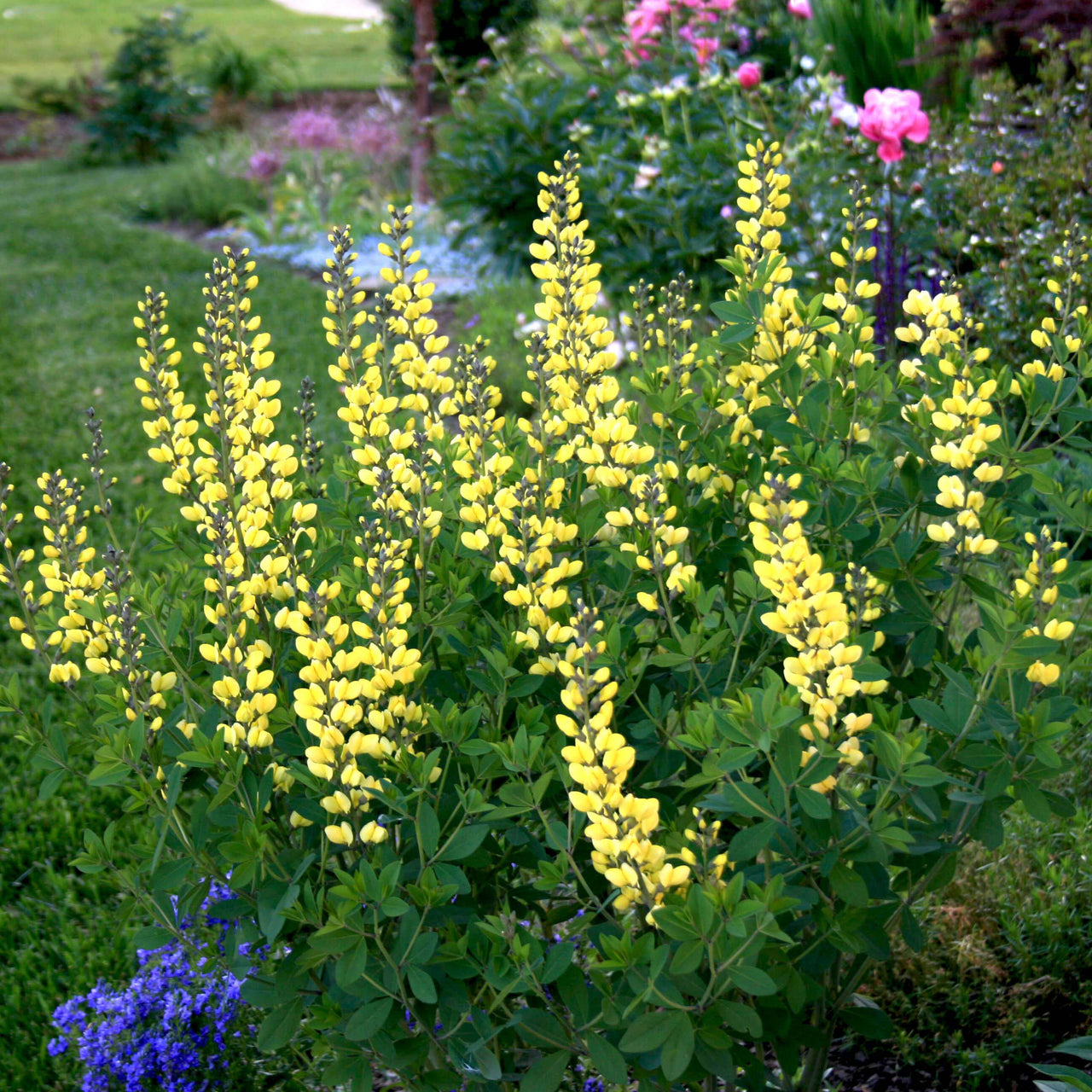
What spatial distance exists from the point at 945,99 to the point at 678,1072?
7212 millimetres

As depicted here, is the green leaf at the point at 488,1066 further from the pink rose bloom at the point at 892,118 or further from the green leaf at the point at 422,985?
the pink rose bloom at the point at 892,118

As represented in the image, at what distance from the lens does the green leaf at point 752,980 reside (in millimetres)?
1332

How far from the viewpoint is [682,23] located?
7.52 m

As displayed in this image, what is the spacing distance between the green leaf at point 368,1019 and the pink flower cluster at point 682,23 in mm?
6005

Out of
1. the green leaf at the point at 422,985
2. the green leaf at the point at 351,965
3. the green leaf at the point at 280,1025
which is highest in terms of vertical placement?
the green leaf at the point at 351,965

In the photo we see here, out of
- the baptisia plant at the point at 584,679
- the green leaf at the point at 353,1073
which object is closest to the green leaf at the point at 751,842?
the baptisia plant at the point at 584,679

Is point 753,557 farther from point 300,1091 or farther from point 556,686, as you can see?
point 300,1091

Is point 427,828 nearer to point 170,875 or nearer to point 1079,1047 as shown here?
point 170,875

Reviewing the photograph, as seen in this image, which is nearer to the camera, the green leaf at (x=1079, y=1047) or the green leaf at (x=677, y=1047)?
the green leaf at (x=677, y=1047)

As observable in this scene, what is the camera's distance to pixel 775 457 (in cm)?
203

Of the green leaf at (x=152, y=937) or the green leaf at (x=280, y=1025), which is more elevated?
the green leaf at (x=152, y=937)

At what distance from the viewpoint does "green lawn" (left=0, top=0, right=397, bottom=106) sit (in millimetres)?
27016

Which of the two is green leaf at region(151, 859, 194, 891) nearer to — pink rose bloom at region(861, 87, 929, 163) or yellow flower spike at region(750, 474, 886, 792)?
yellow flower spike at region(750, 474, 886, 792)

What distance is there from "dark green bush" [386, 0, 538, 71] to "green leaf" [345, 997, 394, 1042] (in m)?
14.8
